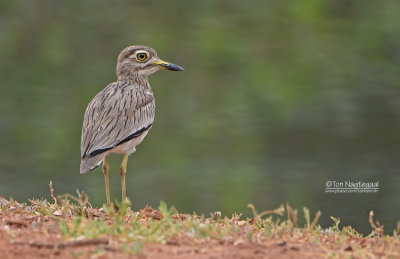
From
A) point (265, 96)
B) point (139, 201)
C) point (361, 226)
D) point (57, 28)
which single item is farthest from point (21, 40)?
point (361, 226)

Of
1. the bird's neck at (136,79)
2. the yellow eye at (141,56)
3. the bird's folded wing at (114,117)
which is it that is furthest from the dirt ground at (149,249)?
the yellow eye at (141,56)

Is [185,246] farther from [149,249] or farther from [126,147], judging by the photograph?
[126,147]

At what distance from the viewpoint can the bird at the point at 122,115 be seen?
7391 mm

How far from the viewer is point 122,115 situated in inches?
307

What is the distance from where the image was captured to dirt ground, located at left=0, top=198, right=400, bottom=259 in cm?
543

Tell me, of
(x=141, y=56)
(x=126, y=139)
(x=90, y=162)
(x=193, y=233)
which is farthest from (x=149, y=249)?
(x=141, y=56)

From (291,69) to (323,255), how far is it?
9.79m

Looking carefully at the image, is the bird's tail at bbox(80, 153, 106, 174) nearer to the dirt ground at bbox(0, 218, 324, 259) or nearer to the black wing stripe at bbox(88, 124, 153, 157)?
the black wing stripe at bbox(88, 124, 153, 157)

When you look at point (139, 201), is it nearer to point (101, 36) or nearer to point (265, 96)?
point (265, 96)

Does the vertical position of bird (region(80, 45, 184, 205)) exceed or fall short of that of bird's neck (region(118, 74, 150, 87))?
it falls short

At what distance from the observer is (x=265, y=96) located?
1455 cm

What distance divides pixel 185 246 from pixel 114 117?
2.31 metres

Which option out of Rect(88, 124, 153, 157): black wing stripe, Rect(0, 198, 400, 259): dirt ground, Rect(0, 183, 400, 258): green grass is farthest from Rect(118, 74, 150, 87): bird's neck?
Rect(0, 198, 400, 259): dirt ground

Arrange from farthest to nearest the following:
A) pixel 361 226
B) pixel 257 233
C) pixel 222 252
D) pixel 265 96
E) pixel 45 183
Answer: pixel 265 96
pixel 45 183
pixel 361 226
pixel 257 233
pixel 222 252
